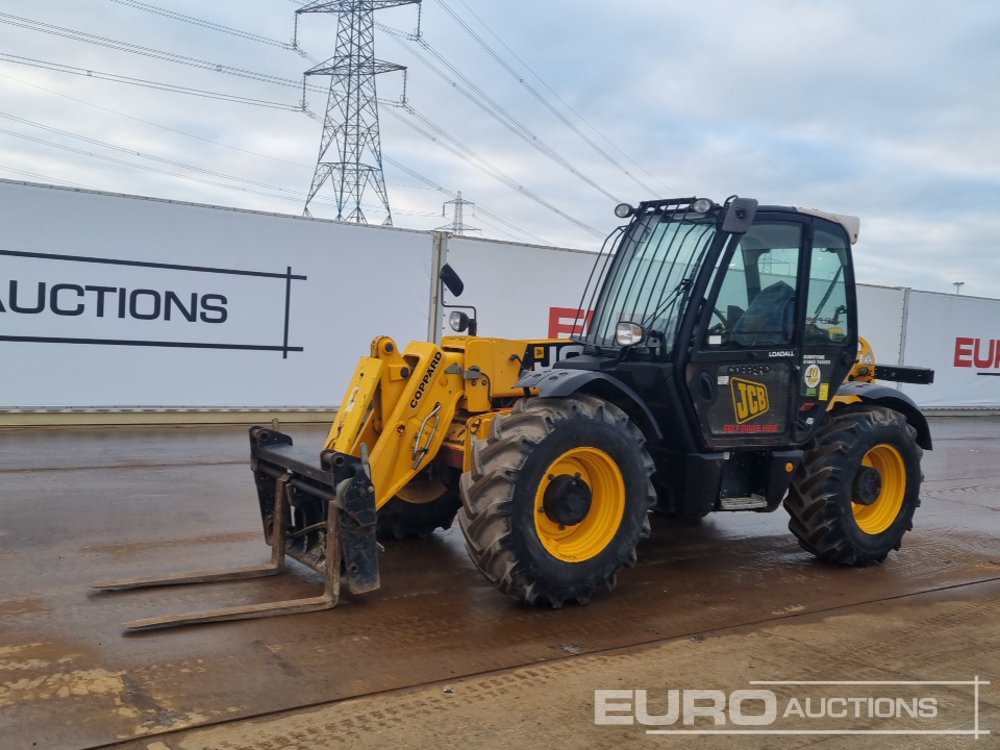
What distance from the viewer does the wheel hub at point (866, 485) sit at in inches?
254

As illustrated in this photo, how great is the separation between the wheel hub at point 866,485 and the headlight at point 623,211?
2.44 m

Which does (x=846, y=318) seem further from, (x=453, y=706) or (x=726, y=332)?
(x=453, y=706)

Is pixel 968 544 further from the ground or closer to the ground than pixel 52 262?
closer to the ground

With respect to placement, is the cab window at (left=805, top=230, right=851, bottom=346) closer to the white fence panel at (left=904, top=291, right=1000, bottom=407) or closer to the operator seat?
the operator seat

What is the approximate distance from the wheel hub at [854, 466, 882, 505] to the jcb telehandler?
2cm

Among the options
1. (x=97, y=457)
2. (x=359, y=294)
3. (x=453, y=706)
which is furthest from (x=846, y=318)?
(x=359, y=294)

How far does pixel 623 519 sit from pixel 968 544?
12.7 ft

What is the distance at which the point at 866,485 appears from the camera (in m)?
6.48

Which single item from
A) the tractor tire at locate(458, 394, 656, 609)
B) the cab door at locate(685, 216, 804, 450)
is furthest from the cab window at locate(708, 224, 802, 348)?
the tractor tire at locate(458, 394, 656, 609)

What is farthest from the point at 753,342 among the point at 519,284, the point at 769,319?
the point at 519,284

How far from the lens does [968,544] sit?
752 centimetres

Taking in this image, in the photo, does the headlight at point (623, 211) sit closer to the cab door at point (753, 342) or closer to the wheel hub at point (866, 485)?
the cab door at point (753, 342)

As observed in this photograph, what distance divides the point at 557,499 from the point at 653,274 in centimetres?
185

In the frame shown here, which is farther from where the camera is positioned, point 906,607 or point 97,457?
point 97,457
